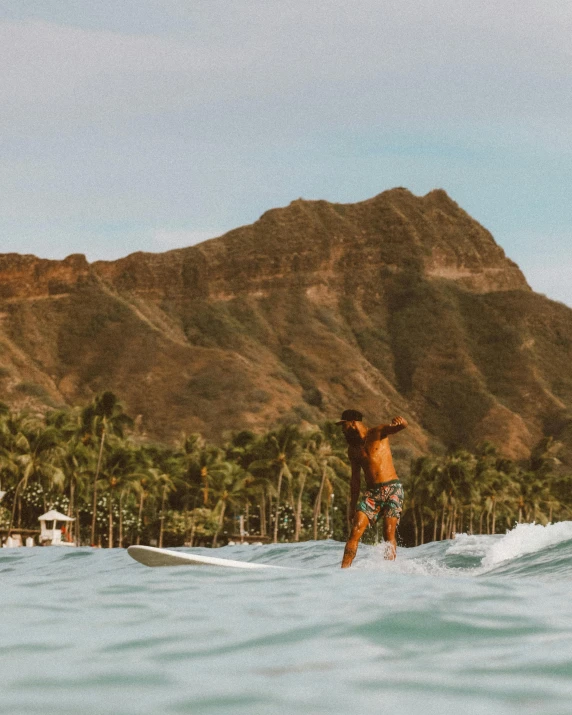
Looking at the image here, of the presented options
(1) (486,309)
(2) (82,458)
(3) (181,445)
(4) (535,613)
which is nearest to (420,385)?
(1) (486,309)

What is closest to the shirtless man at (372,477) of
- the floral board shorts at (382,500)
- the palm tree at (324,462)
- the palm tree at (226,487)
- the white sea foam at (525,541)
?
the floral board shorts at (382,500)

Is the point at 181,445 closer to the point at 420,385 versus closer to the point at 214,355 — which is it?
the point at 214,355

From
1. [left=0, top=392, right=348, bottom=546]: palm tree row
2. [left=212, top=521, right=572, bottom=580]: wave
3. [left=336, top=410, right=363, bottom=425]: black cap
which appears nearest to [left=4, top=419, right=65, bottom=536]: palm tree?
[left=0, top=392, right=348, bottom=546]: palm tree row

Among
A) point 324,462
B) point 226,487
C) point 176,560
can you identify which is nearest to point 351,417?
point 176,560

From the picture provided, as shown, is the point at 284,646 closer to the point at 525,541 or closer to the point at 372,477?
the point at 372,477

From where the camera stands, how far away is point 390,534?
12094 mm

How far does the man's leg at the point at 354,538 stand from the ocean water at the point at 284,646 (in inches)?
85.8

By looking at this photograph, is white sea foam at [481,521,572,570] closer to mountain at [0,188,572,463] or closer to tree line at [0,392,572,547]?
tree line at [0,392,572,547]

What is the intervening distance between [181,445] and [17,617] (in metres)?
71.8

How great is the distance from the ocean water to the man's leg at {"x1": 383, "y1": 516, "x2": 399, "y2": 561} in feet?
9.31

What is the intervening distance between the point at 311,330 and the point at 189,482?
7609 cm

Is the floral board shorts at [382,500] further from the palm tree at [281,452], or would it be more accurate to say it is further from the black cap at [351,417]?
the palm tree at [281,452]

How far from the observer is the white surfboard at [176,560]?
1009 cm

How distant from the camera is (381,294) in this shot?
546 ft
